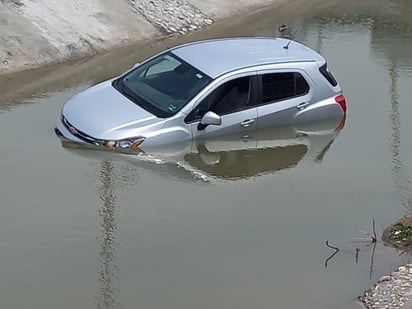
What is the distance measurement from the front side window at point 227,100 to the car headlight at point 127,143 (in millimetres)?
790

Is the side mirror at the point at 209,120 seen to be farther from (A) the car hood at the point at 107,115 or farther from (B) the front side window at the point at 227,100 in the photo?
(A) the car hood at the point at 107,115

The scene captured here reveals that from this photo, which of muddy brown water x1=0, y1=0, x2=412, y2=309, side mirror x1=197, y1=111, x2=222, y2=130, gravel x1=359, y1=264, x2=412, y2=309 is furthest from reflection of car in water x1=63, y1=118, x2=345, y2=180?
gravel x1=359, y1=264, x2=412, y2=309

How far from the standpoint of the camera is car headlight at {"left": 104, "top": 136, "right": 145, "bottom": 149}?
11984mm

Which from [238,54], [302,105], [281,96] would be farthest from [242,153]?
[238,54]

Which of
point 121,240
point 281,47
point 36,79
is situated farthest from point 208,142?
point 36,79

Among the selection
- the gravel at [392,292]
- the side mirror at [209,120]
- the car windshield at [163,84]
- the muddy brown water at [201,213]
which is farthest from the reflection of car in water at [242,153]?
the gravel at [392,292]

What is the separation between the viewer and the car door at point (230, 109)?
12.5m

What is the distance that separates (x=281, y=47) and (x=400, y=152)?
2591mm

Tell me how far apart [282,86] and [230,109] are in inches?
41.7

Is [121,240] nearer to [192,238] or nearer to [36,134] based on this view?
[192,238]

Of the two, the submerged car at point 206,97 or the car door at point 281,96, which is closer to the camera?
the submerged car at point 206,97

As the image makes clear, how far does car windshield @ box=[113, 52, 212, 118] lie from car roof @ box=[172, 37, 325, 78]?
0.17m

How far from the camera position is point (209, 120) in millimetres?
12430

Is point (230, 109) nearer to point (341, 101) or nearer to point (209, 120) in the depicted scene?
point (209, 120)
